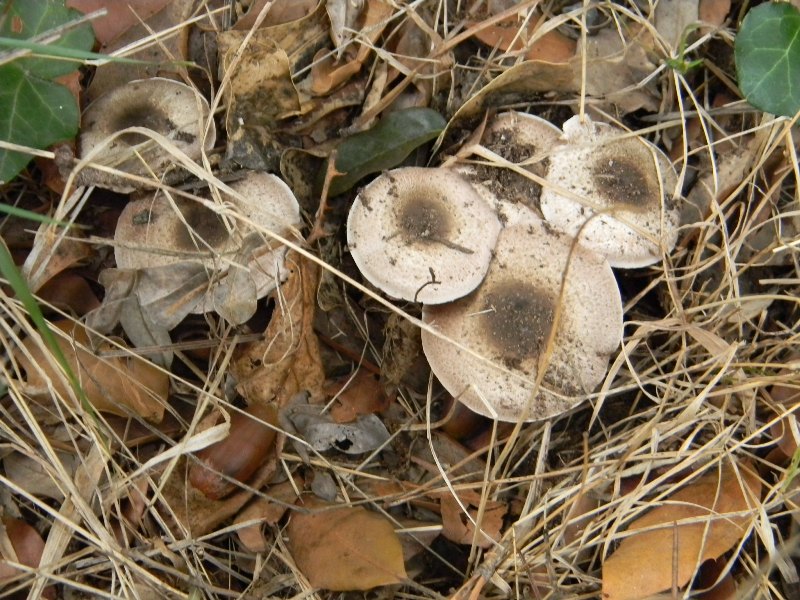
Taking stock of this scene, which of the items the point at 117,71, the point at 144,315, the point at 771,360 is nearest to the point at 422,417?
the point at 144,315

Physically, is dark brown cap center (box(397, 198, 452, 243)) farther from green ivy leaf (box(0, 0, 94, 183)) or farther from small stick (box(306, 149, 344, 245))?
green ivy leaf (box(0, 0, 94, 183))

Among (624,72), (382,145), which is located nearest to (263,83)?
(382,145)

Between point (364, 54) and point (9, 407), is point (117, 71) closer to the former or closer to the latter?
point (364, 54)

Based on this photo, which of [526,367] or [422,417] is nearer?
[526,367]

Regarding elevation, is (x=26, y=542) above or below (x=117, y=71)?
below

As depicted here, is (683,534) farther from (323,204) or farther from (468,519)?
(323,204)

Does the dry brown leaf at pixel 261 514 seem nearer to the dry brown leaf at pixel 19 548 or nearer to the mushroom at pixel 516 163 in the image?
the dry brown leaf at pixel 19 548

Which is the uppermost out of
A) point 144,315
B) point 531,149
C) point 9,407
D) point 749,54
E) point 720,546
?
point 749,54
